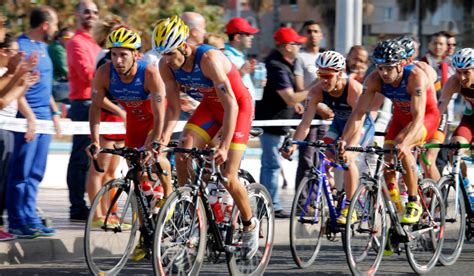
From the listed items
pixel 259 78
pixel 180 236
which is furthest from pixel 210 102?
pixel 259 78

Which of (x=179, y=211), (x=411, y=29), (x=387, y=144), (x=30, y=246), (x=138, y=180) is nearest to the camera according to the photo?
(x=179, y=211)

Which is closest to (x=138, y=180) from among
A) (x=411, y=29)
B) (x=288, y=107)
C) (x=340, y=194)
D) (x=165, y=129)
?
(x=165, y=129)

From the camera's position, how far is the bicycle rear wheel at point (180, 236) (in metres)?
7.63

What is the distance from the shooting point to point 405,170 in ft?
31.3

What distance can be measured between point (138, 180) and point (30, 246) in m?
1.41

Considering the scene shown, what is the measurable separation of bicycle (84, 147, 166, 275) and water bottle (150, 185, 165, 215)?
50 millimetres

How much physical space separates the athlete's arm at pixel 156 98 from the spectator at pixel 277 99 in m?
3.00

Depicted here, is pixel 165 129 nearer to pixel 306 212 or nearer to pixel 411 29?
pixel 306 212

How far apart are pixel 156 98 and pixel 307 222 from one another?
5.61 ft

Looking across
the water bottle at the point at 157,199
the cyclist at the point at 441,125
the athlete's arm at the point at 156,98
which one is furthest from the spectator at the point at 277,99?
the athlete's arm at the point at 156,98

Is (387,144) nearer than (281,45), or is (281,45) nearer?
(387,144)

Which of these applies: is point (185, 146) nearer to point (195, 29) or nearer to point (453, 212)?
point (195, 29)

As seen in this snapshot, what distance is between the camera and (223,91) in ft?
27.2

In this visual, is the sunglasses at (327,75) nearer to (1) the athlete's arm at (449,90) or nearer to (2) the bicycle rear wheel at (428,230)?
(2) the bicycle rear wheel at (428,230)
